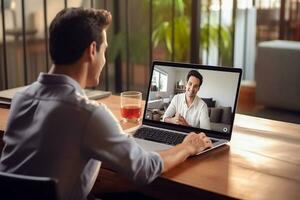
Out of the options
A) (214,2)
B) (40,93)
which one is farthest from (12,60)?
(40,93)

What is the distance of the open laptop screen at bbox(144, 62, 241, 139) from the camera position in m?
1.79

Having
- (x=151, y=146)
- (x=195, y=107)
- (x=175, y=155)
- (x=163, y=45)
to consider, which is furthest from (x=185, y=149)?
(x=163, y=45)

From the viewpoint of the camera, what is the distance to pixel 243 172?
1.49 meters

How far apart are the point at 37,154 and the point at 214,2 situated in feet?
12.9

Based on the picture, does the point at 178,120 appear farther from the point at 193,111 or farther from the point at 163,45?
the point at 163,45

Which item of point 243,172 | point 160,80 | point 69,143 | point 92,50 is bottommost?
point 243,172

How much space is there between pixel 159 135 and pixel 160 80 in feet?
0.78

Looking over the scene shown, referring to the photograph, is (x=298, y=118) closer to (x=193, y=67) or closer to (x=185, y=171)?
(x=193, y=67)

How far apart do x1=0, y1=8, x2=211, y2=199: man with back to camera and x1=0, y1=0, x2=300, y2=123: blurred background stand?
2.46 m

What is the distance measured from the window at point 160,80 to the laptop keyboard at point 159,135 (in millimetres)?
162

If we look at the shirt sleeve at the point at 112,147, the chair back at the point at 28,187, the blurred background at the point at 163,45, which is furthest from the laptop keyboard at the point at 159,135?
the blurred background at the point at 163,45

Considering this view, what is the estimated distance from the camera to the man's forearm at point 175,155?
1507 millimetres

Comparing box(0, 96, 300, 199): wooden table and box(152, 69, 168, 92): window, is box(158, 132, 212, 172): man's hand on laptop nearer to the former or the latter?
box(0, 96, 300, 199): wooden table

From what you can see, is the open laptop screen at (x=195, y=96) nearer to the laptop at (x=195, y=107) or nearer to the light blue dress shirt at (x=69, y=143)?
the laptop at (x=195, y=107)
